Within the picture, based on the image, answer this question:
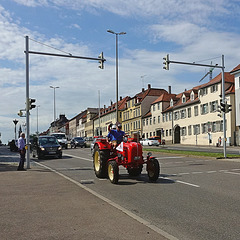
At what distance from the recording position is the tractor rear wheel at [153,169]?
37.1 feet

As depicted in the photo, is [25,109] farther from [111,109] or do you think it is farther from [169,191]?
[111,109]

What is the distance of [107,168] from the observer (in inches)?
482

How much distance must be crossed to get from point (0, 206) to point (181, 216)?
3.98 meters

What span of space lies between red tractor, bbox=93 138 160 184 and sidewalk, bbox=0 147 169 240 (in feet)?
5.27

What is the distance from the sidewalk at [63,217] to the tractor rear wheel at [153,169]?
8.85 feet

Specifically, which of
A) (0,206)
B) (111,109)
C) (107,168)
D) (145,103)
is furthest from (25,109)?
(111,109)

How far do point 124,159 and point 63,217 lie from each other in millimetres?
4874

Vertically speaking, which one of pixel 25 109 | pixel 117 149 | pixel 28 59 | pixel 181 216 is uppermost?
pixel 28 59

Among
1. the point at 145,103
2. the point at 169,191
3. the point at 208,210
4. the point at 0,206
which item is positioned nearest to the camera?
the point at 208,210

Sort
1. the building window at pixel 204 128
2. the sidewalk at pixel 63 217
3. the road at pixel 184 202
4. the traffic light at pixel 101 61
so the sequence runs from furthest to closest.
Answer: the building window at pixel 204 128
the traffic light at pixel 101 61
the road at pixel 184 202
the sidewalk at pixel 63 217

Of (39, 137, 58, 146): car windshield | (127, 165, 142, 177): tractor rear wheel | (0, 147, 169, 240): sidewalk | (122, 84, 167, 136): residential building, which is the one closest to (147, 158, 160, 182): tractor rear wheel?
(127, 165, 142, 177): tractor rear wheel

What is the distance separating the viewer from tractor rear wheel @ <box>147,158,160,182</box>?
11.3 meters

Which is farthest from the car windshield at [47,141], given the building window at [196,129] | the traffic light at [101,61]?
the building window at [196,129]

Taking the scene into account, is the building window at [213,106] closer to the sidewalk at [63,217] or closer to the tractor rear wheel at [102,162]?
the tractor rear wheel at [102,162]
